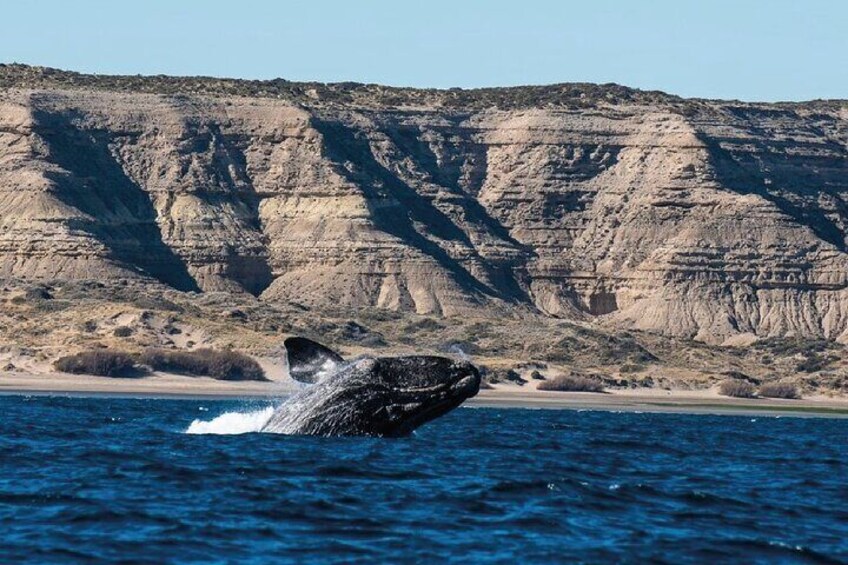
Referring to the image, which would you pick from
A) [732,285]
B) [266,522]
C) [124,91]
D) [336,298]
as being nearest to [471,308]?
[336,298]

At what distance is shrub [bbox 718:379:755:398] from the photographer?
334 feet

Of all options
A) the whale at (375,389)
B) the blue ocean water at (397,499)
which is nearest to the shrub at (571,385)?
the blue ocean water at (397,499)

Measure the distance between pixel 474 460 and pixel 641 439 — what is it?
14.0m

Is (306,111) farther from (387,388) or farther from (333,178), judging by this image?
(387,388)

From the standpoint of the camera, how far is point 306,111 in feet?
470

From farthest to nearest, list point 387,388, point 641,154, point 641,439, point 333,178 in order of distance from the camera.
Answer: point 641,154 → point 333,178 → point 641,439 → point 387,388

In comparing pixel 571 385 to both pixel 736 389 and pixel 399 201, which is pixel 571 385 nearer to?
pixel 736 389

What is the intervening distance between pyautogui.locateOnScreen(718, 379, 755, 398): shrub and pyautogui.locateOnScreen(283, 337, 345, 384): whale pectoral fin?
71.6 m

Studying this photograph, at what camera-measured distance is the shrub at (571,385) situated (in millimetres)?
98938

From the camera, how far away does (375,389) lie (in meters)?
31.2

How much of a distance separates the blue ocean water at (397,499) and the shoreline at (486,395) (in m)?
37.2

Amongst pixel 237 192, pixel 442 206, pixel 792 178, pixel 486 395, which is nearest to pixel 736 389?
pixel 486 395

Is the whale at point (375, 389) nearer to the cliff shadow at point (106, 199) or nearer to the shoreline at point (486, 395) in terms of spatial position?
the shoreline at point (486, 395)

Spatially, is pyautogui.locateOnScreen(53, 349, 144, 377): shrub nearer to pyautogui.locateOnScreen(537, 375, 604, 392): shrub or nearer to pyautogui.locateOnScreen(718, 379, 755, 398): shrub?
pyautogui.locateOnScreen(537, 375, 604, 392): shrub
